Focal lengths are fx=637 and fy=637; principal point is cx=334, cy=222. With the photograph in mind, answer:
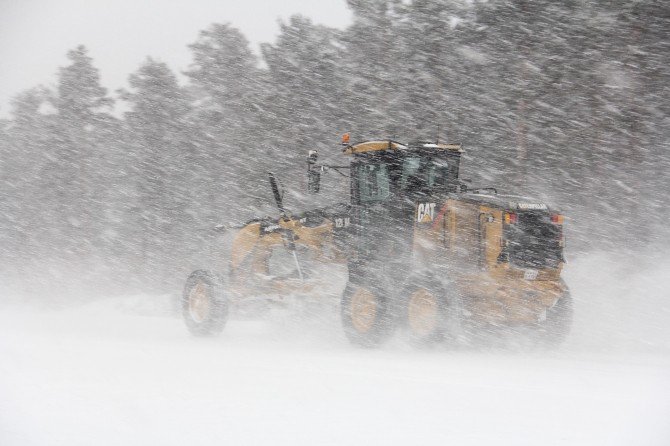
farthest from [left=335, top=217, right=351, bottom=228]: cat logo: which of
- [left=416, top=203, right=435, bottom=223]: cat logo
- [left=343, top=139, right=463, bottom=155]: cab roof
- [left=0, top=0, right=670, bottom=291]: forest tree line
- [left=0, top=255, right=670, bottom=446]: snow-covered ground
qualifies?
[left=0, top=0, right=670, bottom=291]: forest tree line

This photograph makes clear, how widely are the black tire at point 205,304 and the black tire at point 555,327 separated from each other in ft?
15.5

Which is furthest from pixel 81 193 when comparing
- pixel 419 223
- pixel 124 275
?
pixel 419 223

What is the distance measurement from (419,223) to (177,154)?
1931 cm

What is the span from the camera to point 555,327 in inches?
330

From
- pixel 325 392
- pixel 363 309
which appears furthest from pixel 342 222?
pixel 325 392

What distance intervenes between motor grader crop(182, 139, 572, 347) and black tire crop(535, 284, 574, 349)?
0.01 m

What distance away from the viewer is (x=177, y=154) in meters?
26.3

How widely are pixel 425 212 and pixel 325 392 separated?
3682 millimetres

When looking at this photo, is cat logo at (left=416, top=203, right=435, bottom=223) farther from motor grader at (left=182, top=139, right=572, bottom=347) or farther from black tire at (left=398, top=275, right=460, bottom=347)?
black tire at (left=398, top=275, right=460, bottom=347)

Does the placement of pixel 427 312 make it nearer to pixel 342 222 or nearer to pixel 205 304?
pixel 342 222

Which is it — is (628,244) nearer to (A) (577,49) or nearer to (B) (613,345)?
(A) (577,49)

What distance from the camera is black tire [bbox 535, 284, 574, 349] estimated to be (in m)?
8.37

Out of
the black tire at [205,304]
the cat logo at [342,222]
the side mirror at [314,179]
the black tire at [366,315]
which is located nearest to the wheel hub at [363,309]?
the black tire at [366,315]

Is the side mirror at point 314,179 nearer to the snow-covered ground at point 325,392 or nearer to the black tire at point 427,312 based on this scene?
Result: the black tire at point 427,312
